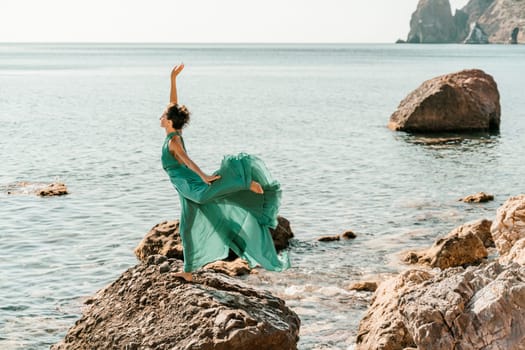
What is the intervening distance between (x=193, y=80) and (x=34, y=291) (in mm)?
77464

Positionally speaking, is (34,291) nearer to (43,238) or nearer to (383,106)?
(43,238)

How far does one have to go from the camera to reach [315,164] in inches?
1139

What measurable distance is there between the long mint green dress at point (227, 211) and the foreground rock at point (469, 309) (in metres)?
2.43

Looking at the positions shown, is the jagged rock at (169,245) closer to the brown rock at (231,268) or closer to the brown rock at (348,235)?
the brown rock at (231,268)

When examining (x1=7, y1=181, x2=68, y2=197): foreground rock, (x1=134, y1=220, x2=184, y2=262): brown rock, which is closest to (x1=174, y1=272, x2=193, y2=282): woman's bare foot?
(x1=134, y1=220, x2=184, y2=262): brown rock

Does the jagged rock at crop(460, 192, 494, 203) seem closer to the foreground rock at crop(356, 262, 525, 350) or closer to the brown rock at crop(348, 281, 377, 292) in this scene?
the brown rock at crop(348, 281, 377, 292)

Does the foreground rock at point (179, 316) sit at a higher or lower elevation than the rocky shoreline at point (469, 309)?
lower

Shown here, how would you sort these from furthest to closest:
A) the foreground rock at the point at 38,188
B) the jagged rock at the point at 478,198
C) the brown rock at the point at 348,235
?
the foreground rock at the point at 38,188, the jagged rock at the point at 478,198, the brown rock at the point at 348,235

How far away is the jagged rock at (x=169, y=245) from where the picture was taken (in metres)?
15.0

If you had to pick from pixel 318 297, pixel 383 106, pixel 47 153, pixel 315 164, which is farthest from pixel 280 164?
pixel 383 106

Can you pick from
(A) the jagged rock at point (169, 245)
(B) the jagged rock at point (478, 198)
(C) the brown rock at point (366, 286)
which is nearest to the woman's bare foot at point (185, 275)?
(C) the brown rock at point (366, 286)

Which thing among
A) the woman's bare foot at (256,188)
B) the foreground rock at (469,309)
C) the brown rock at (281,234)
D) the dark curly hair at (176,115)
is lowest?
the brown rock at (281,234)

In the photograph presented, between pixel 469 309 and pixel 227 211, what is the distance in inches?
140

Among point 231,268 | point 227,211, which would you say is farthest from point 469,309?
point 231,268
